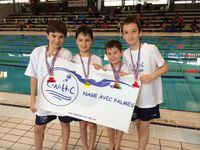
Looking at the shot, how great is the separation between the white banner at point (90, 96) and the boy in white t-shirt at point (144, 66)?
0.30ft

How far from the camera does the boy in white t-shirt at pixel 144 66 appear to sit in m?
1.84

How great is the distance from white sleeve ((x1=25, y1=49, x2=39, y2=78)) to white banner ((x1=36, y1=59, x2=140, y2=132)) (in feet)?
0.37

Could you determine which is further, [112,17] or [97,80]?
[112,17]

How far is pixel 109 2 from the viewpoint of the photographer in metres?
20.9

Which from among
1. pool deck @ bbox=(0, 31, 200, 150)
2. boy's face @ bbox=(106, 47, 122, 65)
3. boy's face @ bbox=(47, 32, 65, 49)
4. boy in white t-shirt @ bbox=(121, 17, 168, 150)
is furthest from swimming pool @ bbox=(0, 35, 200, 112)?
boy's face @ bbox=(47, 32, 65, 49)

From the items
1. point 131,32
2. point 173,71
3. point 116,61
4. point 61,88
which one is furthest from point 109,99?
point 173,71

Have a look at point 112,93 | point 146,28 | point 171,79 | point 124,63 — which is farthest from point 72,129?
point 146,28


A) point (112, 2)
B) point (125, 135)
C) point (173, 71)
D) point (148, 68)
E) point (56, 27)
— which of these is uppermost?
point (112, 2)

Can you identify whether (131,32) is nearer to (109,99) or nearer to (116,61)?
(116,61)

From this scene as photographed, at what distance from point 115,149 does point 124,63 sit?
936mm

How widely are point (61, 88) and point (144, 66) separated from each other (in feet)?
2.52

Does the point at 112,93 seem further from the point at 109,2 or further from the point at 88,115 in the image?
the point at 109,2

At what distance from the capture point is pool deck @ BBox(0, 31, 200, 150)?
2.49 metres

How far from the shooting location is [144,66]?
1.88m
